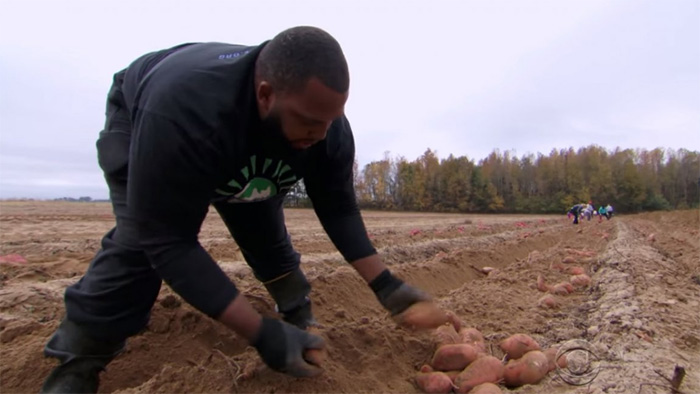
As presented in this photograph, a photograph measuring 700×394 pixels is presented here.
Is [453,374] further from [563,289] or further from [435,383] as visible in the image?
[563,289]

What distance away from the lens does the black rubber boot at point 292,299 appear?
249cm

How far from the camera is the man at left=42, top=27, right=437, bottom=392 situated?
131cm

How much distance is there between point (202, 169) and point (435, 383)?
129cm

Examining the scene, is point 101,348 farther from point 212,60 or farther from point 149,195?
point 212,60

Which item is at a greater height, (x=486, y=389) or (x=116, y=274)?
(x=116, y=274)

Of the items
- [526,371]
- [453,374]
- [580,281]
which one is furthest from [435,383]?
[580,281]

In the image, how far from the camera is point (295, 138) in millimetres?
1487

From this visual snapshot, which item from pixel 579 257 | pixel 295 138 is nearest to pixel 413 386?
pixel 295 138

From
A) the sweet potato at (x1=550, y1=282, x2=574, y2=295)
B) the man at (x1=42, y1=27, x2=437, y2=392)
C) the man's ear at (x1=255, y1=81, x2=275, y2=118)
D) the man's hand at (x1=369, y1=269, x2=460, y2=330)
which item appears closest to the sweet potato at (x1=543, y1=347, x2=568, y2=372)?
the man's hand at (x1=369, y1=269, x2=460, y2=330)

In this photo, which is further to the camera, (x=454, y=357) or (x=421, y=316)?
(x=454, y=357)

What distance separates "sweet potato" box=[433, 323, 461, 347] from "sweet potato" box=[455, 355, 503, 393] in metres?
0.25

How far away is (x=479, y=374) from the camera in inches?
73.4

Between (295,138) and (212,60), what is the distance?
14.6 inches

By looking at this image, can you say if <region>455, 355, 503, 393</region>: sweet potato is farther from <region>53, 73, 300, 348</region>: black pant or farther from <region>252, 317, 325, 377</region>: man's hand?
<region>53, 73, 300, 348</region>: black pant
